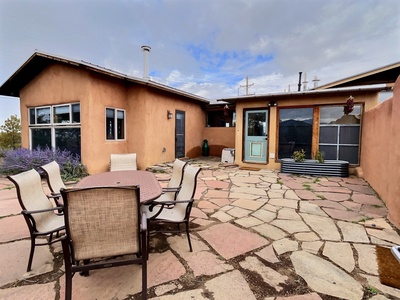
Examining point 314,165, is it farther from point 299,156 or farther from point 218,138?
point 218,138

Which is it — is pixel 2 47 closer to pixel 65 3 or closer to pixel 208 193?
pixel 65 3

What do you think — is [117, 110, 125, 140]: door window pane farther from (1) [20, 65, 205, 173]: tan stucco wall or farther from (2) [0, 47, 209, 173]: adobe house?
(1) [20, 65, 205, 173]: tan stucco wall

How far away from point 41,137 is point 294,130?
8.82m

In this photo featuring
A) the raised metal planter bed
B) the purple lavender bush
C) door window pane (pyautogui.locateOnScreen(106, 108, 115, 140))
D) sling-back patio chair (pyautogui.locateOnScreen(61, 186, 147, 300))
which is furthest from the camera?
door window pane (pyautogui.locateOnScreen(106, 108, 115, 140))

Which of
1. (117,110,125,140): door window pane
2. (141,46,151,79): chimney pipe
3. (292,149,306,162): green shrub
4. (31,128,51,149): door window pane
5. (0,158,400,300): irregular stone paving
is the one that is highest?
(141,46,151,79): chimney pipe

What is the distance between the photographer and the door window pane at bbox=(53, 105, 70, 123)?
6320 millimetres

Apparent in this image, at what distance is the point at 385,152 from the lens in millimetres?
3949

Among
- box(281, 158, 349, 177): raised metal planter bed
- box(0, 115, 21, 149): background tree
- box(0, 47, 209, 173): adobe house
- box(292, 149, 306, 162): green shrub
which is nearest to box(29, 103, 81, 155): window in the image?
box(0, 47, 209, 173): adobe house

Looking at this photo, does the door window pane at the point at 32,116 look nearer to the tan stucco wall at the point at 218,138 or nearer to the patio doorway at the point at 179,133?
the patio doorway at the point at 179,133

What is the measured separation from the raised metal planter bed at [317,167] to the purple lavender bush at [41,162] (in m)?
6.34

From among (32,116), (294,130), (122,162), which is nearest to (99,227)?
(122,162)

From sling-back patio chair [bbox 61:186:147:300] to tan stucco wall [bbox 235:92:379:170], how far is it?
653 cm

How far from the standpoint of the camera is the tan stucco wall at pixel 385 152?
2889 millimetres

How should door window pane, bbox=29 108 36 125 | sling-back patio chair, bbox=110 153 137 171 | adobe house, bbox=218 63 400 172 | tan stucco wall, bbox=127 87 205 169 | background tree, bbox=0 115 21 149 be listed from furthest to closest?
background tree, bbox=0 115 21 149, door window pane, bbox=29 108 36 125, tan stucco wall, bbox=127 87 205 169, adobe house, bbox=218 63 400 172, sling-back patio chair, bbox=110 153 137 171
